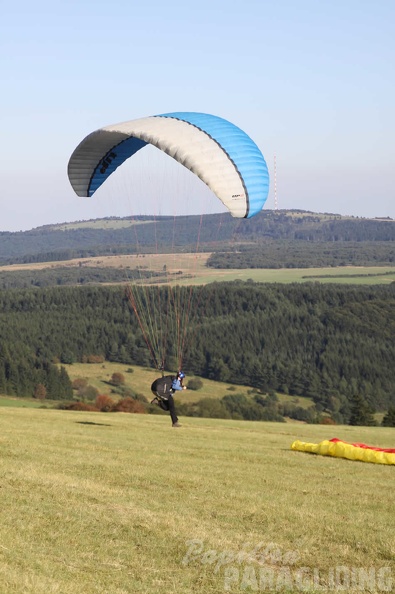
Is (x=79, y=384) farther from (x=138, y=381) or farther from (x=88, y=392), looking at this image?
(x=138, y=381)

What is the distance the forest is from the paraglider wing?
98944mm

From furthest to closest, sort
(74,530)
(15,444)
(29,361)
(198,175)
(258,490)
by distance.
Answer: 1. (29,361)
2. (198,175)
3. (15,444)
4. (258,490)
5. (74,530)

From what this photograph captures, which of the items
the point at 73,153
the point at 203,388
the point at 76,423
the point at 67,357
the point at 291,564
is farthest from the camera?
the point at 67,357

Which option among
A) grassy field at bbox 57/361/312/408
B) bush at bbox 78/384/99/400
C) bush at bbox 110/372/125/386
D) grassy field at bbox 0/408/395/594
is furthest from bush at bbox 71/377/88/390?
grassy field at bbox 0/408/395/594

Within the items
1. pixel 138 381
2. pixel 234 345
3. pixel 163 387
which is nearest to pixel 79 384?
pixel 138 381

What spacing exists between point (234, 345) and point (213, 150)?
505 ft

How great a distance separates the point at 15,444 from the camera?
20000 millimetres

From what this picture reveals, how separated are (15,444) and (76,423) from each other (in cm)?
1088

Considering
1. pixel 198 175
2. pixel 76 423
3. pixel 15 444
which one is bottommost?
pixel 76 423

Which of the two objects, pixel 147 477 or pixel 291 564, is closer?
pixel 291 564

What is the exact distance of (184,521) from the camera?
41.5ft


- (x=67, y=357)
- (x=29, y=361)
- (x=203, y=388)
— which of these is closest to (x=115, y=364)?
(x=67, y=357)

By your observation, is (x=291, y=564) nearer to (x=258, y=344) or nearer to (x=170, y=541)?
(x=170, y=541)

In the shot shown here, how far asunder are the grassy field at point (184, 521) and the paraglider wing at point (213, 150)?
23.8ft
